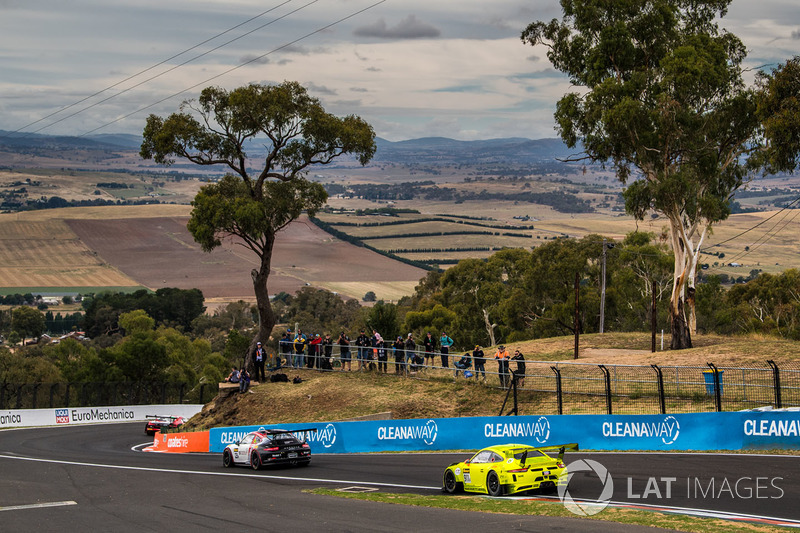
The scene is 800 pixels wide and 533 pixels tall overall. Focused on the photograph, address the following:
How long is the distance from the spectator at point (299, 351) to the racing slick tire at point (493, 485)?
937 inches

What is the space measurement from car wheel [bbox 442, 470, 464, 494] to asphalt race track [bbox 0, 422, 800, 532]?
561mm

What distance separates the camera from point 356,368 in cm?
4356

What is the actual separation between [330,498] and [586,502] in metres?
6.09

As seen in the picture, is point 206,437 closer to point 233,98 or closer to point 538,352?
point 233,98

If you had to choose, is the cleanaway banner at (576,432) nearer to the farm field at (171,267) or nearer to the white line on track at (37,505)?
the white line on track at (37,505)

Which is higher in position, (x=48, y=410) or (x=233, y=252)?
(x=233, y=252)

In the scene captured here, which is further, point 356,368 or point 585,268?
point 585,268

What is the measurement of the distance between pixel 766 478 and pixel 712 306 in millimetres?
67865

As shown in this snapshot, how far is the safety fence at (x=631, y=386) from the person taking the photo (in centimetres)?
2575

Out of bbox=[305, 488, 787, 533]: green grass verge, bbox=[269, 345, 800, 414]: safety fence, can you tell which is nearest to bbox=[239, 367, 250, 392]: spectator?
bbox=[269, 345, 800, 414]: safety fence

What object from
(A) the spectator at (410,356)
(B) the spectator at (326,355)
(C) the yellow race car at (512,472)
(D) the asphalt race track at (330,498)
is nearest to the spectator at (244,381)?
(B) the spectator at (326,355)

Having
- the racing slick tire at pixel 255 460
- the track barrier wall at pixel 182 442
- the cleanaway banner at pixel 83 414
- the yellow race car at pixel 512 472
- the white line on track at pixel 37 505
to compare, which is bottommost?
the cleanaway banner at pixel 83 414

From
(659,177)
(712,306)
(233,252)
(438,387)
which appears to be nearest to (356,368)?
(438,387)

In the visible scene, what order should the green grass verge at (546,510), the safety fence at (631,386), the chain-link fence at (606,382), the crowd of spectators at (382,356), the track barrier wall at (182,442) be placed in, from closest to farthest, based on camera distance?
the green grass verge at (546,510)
the safety fence at (631,386)
the chain-link fence at (606,382)
the crowd of spectators at (382,356)
the track barrier wall at (182,442)
